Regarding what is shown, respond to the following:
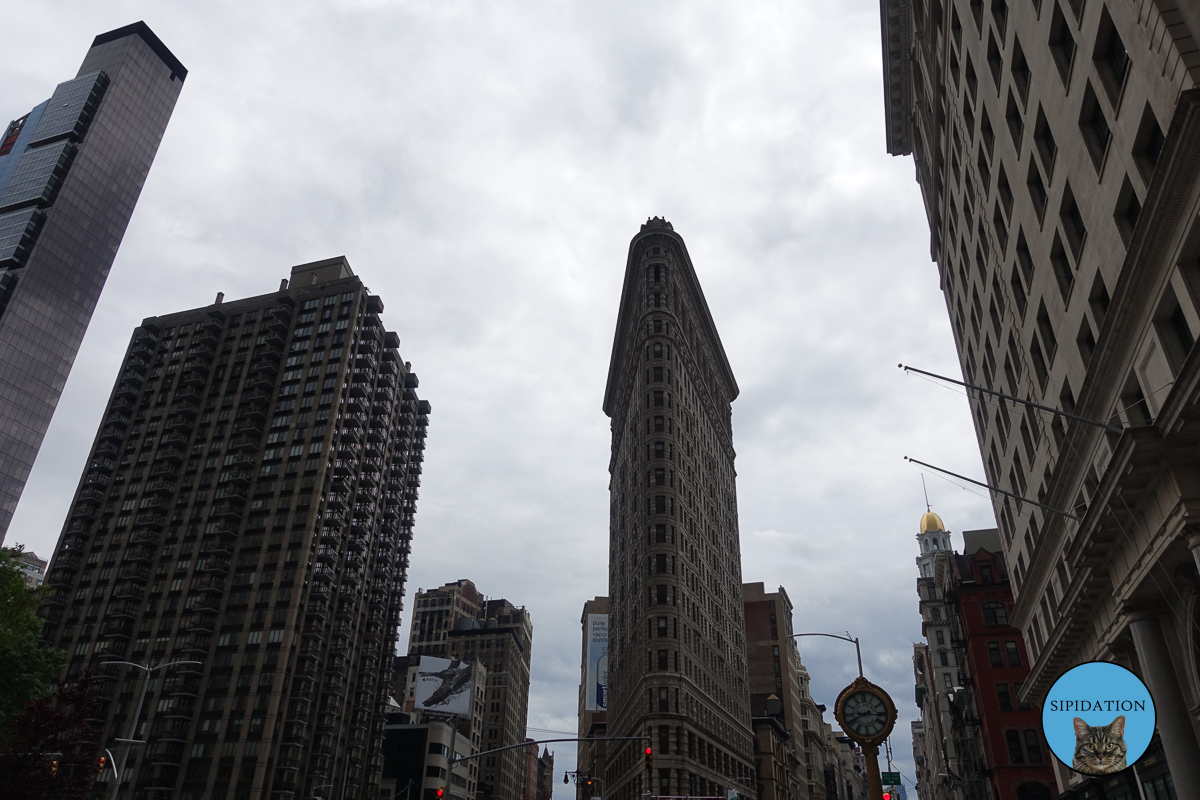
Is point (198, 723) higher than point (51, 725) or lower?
higher

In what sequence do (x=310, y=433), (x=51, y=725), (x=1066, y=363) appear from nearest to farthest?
(x=1066, y=363) → (x=51, y=725) → (x=310, y=433)

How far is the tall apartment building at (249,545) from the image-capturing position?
95812 millimetres

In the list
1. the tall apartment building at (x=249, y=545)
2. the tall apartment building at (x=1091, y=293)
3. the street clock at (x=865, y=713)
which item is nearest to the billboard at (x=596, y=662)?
the tall apartment building at (x=249, y=545)

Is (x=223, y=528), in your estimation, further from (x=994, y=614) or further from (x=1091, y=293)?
(x=1091, y=293)

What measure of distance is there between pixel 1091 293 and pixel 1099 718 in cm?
1739

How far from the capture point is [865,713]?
1811 cm

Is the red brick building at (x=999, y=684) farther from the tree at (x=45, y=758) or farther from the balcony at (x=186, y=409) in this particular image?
the balcony at (x=186, y=409)

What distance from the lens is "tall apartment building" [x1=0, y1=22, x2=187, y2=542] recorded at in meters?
134

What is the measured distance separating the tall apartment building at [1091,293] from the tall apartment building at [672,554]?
38.0 meters

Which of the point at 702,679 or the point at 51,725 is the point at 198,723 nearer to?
the point at 702,679

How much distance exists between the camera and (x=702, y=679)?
84625 millimetres

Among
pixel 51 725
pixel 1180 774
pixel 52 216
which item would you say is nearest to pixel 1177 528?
pixel 1180 774

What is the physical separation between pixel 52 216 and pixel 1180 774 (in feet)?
582

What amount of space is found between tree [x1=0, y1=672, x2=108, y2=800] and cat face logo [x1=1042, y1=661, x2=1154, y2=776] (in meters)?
39.4
